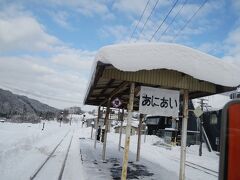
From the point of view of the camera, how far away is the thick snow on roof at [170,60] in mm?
6508

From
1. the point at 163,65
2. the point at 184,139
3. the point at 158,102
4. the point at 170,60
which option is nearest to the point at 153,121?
the point at 184,139

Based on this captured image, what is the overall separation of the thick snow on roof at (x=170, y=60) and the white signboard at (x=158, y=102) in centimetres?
157

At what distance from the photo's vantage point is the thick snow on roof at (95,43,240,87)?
6.51 m

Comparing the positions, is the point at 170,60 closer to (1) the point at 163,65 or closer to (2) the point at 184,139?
(1) the point at 163,65

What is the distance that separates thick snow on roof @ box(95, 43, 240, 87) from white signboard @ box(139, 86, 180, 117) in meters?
1.57

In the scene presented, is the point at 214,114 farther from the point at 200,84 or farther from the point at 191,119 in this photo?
the point at 200,84

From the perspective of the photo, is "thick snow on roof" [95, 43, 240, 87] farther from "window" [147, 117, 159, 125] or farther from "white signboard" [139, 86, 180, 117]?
"window" [147, 117, 159, 125]

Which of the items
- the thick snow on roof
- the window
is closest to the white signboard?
the thick snow on roof

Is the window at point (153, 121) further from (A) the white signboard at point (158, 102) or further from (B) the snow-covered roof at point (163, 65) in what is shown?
(B) the snow-covered roof at point (163, 65)

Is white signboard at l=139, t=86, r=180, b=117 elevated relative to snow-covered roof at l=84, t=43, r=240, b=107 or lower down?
lower down

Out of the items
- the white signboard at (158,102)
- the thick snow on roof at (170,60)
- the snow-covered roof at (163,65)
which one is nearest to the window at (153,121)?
the white signboard at (158,102)

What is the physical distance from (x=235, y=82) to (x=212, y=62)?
86 centimetres

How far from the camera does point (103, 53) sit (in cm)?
648

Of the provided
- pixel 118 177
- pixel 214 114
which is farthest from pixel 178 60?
pixel 214 114
